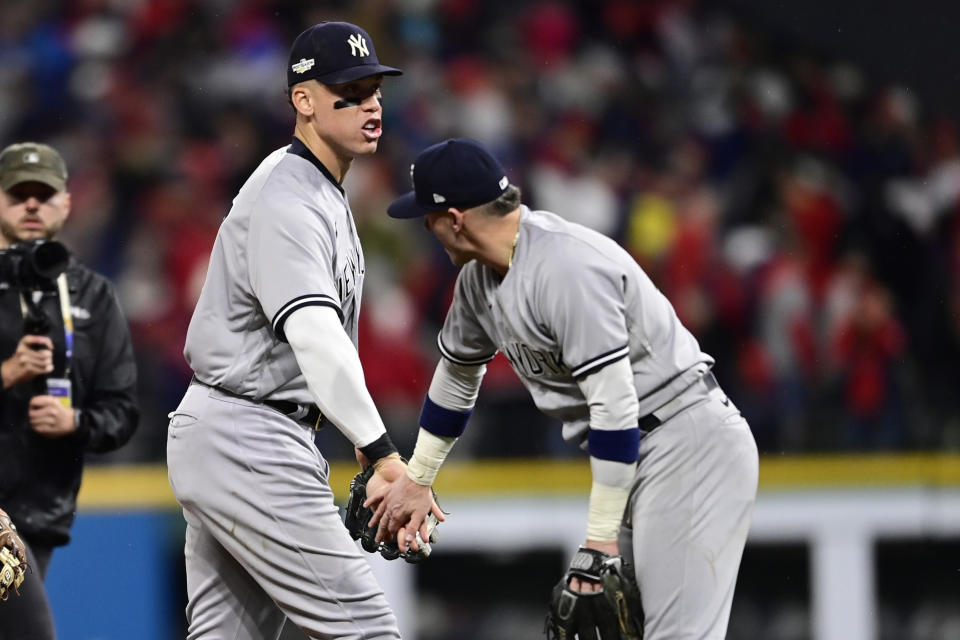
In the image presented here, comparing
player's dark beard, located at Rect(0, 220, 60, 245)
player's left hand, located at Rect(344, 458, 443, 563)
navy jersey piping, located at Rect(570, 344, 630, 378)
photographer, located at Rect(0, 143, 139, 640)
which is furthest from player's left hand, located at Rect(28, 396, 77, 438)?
navy jersey piping, located at Rect(570, 344, 630, 378)

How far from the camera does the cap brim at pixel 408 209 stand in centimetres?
420

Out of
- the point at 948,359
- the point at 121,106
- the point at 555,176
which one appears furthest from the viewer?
the point at 121,106

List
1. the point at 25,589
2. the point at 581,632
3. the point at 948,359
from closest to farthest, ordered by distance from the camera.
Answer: the point at 581,632, the point at 25,589, the point at 948,359

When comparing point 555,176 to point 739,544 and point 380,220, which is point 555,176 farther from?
point 739,544

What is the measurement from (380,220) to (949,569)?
13.7 feet

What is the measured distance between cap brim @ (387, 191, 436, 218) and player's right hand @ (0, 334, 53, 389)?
4.77ft

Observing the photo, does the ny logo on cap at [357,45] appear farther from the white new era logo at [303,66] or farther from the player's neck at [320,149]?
the player's neck at [320,149]

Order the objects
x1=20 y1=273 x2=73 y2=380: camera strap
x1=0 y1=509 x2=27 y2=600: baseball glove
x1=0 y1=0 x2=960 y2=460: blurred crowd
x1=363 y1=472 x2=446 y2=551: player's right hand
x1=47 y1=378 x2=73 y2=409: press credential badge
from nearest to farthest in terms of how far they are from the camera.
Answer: x1=0 y1=509 x2=27 y2=600: baseball glove → x1=363 y1=472 x2=446 y2=551: player's right hand → x1=47 y1=378 x2=73 y2=409: press credential badge → x1=20 y1=273 x2=73 y2=380: camera strap → x1=0 y1=0 x2=960 y2=460: blurred crowd

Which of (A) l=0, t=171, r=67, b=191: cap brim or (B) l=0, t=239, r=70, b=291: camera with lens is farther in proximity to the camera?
(A) l=0, t=171, r=67, b=191: cap brim

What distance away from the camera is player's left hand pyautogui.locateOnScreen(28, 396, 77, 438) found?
495cm

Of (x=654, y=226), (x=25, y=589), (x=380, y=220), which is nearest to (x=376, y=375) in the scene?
(x=380, y=220)

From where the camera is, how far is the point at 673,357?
168 inches

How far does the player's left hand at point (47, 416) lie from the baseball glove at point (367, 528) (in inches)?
49.3

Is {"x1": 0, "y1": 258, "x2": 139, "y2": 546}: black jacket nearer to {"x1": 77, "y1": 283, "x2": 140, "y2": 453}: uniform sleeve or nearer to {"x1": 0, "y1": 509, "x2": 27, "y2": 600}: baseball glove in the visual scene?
{"x1": 77, "y1": 283, "x2": 140, "y2": 453}: uniform sleeve
